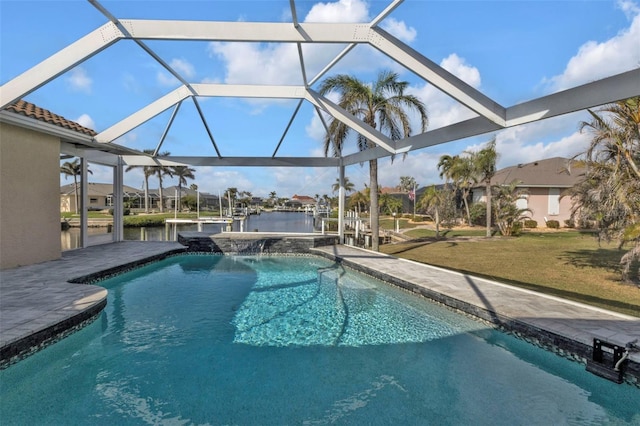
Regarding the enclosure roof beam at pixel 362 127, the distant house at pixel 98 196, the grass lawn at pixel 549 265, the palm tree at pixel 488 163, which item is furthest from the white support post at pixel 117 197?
the distant house at pixel 98 196

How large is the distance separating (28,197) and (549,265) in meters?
14.8

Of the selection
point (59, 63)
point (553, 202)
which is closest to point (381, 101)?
point (59, 63)

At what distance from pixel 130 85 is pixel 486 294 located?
39.5 ft

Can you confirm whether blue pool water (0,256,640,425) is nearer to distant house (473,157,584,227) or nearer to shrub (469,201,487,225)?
shrub (469,201,487,225)

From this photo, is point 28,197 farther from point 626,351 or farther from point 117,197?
point 626,351

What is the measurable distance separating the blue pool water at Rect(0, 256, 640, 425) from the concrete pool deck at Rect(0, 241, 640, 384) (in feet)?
0.95

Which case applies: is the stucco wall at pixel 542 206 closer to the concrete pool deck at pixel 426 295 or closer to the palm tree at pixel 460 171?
the palm tree at pixel 460 171

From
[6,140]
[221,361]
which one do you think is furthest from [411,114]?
[6,140]

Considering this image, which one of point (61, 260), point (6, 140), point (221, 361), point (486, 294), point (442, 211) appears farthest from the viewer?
point (442, 211)

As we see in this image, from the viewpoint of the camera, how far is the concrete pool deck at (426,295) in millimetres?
4789

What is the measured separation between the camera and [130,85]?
11344 millimetres

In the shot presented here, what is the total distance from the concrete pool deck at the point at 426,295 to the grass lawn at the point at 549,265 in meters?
1.13

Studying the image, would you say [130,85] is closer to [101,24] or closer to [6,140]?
[6,140]

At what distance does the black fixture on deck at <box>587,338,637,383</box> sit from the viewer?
4.14m
